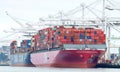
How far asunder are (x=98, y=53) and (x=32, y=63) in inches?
1115

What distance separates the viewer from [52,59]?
11356cm

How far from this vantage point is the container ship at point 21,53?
137800 mm

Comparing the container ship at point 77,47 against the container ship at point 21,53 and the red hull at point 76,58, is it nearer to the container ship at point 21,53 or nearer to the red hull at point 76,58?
the red hull at point 76,58

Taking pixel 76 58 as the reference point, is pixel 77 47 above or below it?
above

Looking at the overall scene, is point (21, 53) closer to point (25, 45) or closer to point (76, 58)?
point (25, 45)

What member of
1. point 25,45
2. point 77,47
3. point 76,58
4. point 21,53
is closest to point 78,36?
point 77,47

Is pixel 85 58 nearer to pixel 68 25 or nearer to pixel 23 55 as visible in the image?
pixel 68 25

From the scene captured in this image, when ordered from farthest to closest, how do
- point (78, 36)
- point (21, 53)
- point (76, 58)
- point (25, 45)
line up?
point (21, 53) < point (25, 45) < point (78, 36) < point (76, 58)

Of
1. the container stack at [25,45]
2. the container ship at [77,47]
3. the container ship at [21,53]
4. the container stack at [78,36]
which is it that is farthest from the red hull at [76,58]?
the container ship at [21,53]

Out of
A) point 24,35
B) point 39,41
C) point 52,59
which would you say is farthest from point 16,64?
point 52,59

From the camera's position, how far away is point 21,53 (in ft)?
468

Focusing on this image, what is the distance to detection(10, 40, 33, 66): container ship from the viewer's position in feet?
452

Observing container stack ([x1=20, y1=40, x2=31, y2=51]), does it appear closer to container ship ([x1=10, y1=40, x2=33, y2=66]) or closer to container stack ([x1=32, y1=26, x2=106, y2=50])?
container ship ([x1=10, y1=40, x2=33, y2=66])

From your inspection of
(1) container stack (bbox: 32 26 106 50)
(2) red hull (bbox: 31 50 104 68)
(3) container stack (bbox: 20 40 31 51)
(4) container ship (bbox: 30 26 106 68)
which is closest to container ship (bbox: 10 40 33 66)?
(3) container stack (bbox: 20 40 31 51)
